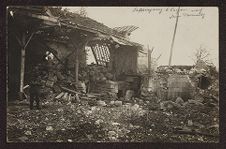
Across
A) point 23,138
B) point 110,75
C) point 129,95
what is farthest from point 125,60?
point 23,138

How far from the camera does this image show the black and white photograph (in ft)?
16.9

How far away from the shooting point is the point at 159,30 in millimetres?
5301

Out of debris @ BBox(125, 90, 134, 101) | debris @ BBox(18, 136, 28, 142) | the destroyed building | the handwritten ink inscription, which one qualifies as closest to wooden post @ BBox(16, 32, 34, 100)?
the destroyed building

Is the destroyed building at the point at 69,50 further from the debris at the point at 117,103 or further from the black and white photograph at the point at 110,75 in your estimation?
the debris at the point at 117,103

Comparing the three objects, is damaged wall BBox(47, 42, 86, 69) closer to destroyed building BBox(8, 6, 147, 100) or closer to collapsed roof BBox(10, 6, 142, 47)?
destroyed building BBox(8, 6, 147, 100)

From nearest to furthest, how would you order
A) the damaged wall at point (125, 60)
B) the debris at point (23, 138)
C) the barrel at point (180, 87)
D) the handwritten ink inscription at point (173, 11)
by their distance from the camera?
the debris at point (23, 138) < the handwritten ink inscription at point (173, 11) < the barrel at point (180, 87) < the damaged wall at point (125, 60)

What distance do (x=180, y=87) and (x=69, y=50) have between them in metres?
2.02

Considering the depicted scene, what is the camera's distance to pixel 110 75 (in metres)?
5.61

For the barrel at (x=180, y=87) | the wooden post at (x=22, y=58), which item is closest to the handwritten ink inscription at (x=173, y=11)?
the barrel at (x=180, y=87)

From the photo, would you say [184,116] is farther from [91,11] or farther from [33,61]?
[33,61]

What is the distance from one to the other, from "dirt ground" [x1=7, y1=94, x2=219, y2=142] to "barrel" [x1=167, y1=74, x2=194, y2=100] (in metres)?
0.20

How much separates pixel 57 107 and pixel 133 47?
5.48 ft

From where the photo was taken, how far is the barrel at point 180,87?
17.8 feet

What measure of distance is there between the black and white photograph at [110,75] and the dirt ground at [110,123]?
2 centimetres
